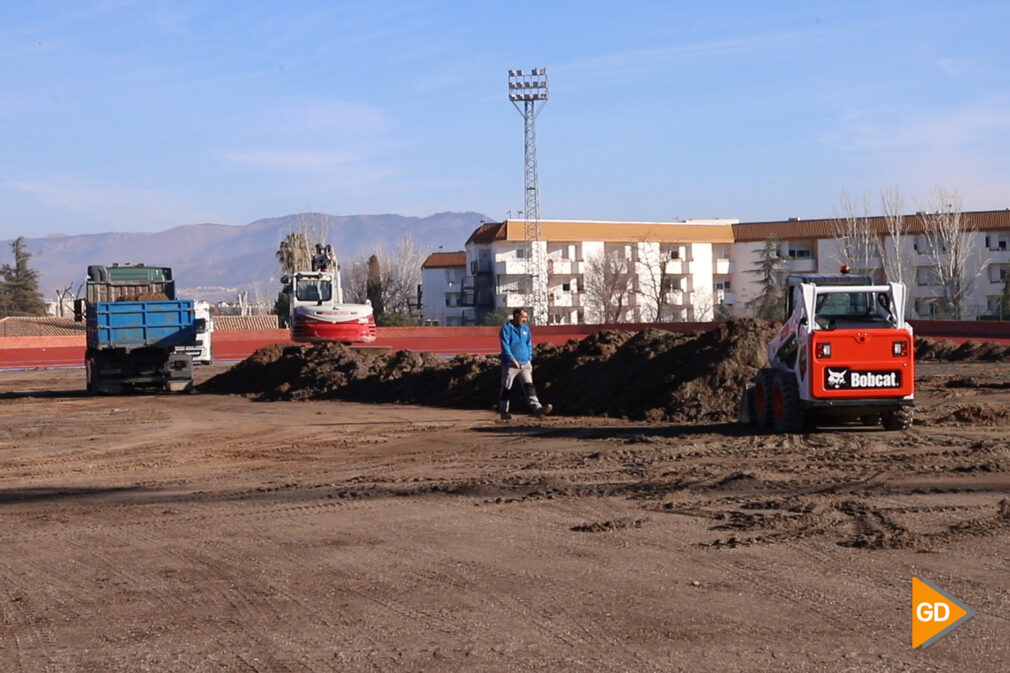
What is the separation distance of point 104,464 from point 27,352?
127 feet

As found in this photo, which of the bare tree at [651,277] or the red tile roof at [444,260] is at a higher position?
the red tile roof at [444,260]

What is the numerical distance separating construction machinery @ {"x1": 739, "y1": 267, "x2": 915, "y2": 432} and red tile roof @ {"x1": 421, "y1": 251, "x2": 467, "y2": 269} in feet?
292

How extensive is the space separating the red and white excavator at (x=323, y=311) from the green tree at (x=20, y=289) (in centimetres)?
6424

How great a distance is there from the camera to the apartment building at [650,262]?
8306cm

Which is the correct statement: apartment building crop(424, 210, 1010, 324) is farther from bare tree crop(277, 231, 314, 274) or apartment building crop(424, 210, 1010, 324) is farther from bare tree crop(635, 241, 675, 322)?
bare tree crop(277, 231, 314, 274)

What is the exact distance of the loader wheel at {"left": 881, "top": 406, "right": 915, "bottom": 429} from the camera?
15.6 m

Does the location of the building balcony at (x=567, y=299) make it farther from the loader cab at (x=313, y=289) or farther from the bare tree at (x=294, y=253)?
the loader cab at (x=313, y=289)

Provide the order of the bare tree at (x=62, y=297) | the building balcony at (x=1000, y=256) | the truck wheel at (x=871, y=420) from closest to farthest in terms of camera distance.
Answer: the truck wheel at (x=871, y=420) < the bare tree at (x=62, y=297) < the building balcony at (x=1000, y=256)

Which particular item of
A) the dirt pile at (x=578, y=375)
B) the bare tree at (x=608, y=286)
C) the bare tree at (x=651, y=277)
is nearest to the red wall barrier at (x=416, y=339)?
the dirt pile at (x=578, y=375)

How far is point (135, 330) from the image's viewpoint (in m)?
28.4

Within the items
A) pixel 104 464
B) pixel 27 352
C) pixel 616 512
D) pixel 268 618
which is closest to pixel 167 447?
pixel 104 464

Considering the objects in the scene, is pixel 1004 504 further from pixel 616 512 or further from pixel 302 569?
pixel 302 569

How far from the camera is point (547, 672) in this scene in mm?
6422

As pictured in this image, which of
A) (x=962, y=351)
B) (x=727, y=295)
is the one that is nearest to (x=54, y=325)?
(x=727, y=295)
